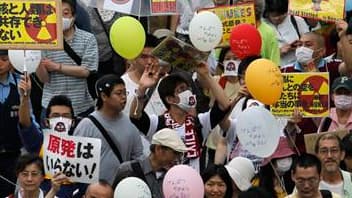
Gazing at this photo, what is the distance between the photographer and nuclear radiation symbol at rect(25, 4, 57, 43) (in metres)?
11.7

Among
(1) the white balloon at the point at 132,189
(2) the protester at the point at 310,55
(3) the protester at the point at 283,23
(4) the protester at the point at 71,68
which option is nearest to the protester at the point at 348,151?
(2) the protester at the point at 310,55

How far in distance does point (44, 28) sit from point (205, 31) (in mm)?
1692

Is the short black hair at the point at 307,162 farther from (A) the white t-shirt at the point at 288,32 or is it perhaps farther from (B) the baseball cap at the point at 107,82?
(A) the white t-shirt at the point at 288,32

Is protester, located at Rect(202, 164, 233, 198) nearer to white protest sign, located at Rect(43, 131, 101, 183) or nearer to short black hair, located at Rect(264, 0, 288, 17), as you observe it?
white protest sign, located at Rect(43, 131, 101, 183)

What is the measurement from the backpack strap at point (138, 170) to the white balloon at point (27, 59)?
1.71 meters

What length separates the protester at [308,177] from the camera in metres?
11.1

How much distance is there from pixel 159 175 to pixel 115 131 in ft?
2.22

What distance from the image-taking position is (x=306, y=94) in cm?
1278

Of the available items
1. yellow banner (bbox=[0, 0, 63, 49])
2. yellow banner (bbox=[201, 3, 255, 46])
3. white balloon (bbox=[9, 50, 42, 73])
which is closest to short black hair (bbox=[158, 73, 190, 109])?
yellow banner (bbox=[0, 0, 63, 49])

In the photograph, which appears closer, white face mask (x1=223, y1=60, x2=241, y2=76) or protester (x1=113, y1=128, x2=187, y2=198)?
protester (x1=113, y1=128, x2=187, y2=198)

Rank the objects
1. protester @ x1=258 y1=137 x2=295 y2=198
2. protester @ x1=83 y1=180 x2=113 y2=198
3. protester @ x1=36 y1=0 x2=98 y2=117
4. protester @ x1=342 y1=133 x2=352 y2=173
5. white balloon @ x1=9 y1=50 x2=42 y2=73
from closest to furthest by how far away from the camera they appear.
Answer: protester @ x1=83 y1=180 x2=113 y2=198 → protester @ x1=258 y1=137 x2=295 y2=198 → protester @ x1=342 y1=133 x2=352 y2=173 → white balloon @ x1=9 y1=50 x2=42 y2=73 → protester @ x1=36 y1=0 x2=98 y2=117

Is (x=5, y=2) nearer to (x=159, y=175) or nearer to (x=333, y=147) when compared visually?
(x=159, y=175)

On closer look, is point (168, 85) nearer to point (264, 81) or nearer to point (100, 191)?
point (264, 81)

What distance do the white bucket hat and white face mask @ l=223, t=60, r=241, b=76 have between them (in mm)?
1738
